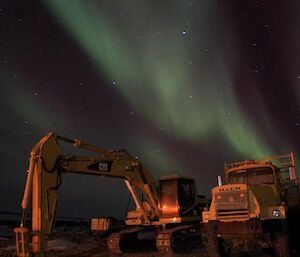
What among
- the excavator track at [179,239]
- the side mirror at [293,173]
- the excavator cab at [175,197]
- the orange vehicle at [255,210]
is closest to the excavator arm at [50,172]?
the excavator cab at [175,197]

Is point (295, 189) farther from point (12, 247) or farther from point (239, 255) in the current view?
point (12, 247)

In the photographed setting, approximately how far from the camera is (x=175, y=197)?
20.0 meters

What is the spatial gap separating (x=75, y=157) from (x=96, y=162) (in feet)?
4.32

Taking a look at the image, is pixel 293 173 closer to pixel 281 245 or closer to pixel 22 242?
pixel 281 245

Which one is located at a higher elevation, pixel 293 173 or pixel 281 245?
pixel 293 173

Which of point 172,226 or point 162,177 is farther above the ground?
point 162,177

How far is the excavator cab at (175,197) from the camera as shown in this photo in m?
19.9

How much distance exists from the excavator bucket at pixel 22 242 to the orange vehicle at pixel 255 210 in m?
6.24

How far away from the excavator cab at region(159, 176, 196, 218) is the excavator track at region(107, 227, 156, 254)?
1.69 m

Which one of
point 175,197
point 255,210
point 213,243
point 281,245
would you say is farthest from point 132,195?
point 281,245

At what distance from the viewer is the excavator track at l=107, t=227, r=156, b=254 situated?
780 inches

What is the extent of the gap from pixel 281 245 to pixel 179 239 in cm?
641

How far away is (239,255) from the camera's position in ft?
54.4

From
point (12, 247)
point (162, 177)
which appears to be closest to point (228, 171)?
point (162, 177)
